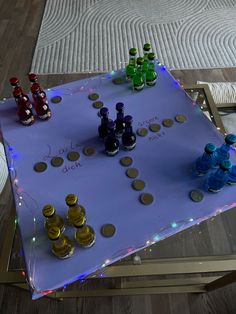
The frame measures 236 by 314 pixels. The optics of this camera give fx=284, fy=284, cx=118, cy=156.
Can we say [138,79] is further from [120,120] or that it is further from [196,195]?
[196,195]

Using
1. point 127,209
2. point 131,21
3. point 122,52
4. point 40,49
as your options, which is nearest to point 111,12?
point 131,21

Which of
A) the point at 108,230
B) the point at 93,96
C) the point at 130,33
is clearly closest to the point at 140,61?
the point at 93,96

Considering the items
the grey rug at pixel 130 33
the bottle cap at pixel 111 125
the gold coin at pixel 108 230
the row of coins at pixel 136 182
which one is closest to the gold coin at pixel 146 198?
the row of coins at pixel 136 182

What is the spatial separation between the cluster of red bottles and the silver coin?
0.53 metres

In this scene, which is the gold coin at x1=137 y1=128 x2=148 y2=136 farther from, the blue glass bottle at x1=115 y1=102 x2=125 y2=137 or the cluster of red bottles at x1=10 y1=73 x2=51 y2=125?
the cluster of red bottles at x1=10 y1=73 x2=51 y2=125

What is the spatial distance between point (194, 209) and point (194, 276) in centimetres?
45

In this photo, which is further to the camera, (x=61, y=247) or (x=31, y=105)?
(x=31, y=105)

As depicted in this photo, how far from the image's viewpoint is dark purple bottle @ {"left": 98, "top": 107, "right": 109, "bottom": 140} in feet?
2.78

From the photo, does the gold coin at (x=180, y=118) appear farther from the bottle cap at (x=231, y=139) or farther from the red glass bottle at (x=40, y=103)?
the red glass bottle at (x=40, y=103)

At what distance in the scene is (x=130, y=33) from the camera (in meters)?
2.11

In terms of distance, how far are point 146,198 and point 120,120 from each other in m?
0.25

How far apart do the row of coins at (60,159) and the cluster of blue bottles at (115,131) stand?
55 mm

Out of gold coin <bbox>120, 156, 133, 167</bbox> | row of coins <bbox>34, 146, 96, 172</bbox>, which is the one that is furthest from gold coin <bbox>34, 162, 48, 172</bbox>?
gold coin <bbox>120, 156, 133, 167</bbox>

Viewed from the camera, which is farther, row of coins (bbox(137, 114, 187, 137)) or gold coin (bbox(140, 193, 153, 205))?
row of coins (bbox(137, 114, 187, 137))
